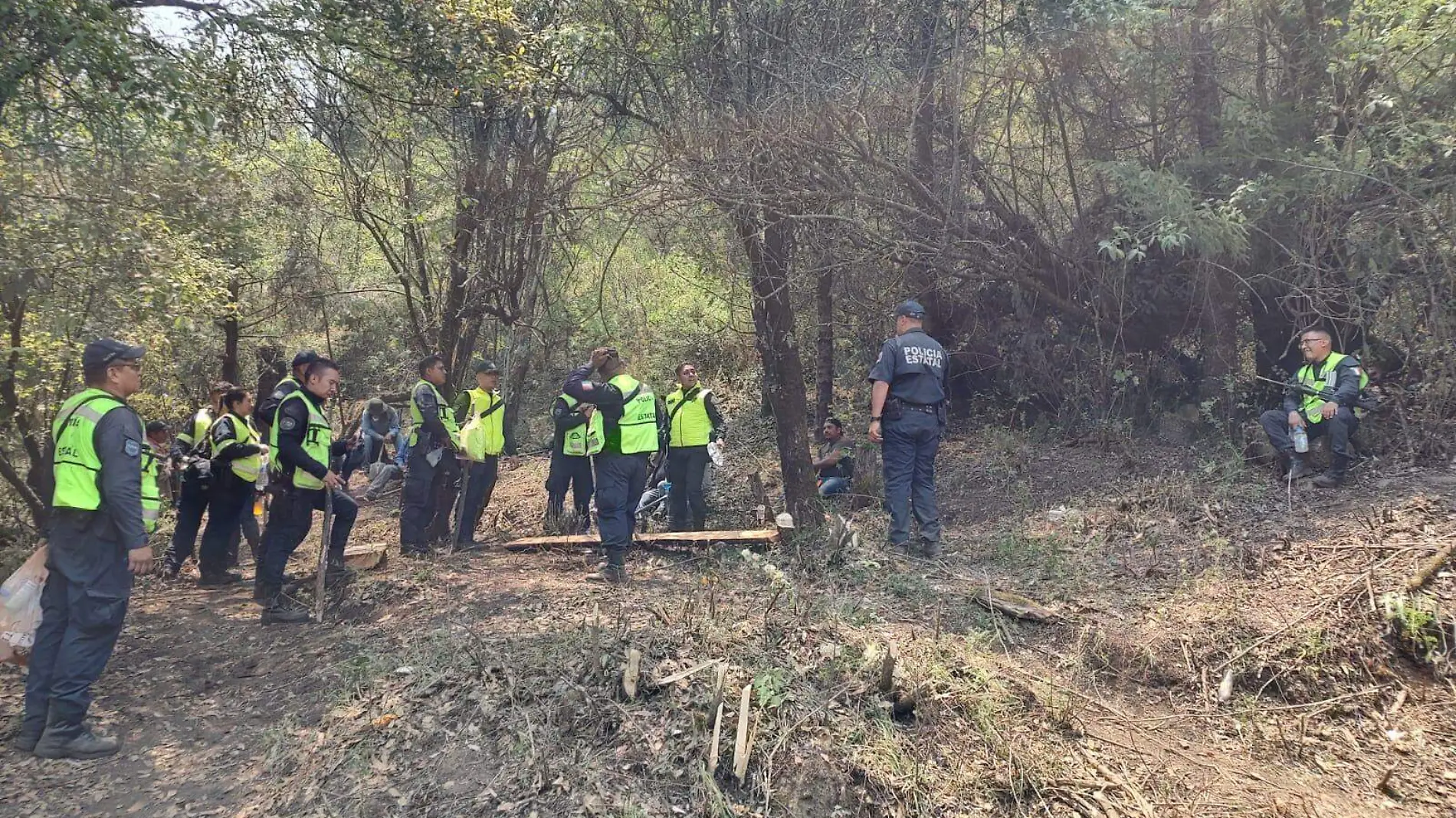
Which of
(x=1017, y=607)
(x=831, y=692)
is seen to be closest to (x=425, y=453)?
(x=831, y=692)

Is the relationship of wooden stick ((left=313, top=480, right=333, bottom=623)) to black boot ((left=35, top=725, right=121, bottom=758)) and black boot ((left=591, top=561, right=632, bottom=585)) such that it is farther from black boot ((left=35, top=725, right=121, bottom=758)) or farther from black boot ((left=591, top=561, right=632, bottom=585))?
black boot ((left=591, top=561, right=632, bottom=585))

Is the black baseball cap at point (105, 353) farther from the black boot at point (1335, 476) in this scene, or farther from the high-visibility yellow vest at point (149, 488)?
the black boot at point (1335, 476)

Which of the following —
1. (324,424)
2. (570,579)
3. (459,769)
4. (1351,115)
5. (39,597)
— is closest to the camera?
(459,769)

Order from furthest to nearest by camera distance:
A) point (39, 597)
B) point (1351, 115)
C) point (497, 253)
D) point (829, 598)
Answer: point (497, 253)
point (1351, 115)
point (829, 598)
point (39, 597)

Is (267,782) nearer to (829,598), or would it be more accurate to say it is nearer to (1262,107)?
(829,598)

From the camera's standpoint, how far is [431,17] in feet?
20.0

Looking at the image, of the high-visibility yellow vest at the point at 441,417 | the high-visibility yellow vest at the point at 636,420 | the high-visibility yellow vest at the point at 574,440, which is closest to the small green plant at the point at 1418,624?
the high-visibility yellow vest at the point at 636,420

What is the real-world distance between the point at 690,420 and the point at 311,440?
3518 millimetres

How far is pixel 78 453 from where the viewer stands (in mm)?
4117

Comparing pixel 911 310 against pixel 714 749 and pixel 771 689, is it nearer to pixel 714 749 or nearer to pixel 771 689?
pixel 771 689

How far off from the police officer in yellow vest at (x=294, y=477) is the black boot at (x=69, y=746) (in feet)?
5.63

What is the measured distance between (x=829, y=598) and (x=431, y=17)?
15.7 ft

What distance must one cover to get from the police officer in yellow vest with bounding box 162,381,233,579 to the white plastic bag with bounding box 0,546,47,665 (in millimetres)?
3055

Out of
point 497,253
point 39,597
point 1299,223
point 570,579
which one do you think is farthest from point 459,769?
point 1299,223
